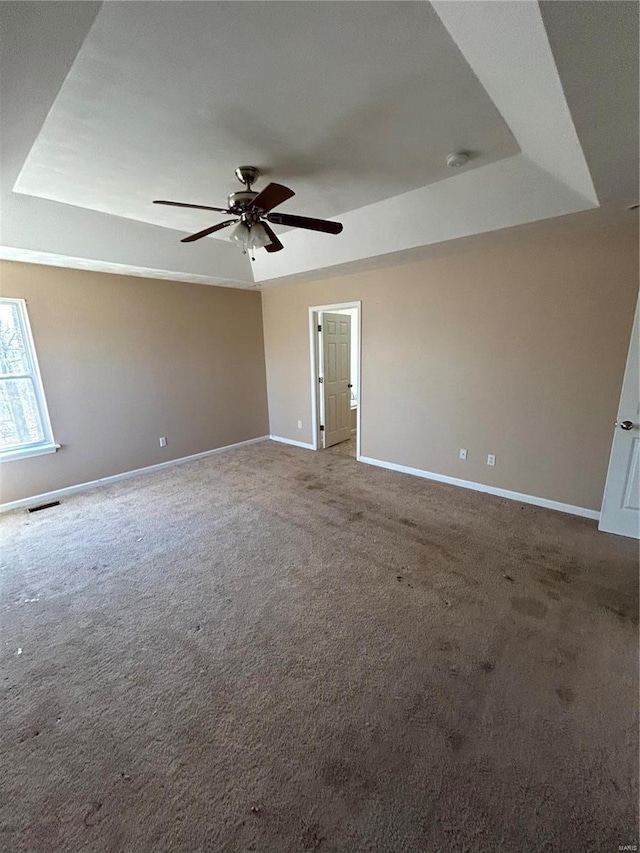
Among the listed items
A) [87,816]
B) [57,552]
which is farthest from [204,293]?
[87,816]

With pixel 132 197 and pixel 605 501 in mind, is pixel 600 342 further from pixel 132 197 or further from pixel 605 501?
pixel 132 197

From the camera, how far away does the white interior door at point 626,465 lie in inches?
102

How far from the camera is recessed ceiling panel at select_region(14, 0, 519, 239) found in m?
1.29

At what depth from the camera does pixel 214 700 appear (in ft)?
5.26

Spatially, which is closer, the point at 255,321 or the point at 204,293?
the point at 204,293

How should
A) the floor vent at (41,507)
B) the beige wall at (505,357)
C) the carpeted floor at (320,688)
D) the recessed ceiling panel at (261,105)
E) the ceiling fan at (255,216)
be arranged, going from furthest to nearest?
the floor vent at (41,507) → the beige wall at (505,357) → the ceiling fan at (255,216) → the recessed ceiling panel at (261,105) → the carpeted floor at (320,688)

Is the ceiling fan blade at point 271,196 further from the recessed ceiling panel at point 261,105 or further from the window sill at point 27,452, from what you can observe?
the window sill at point 27,452

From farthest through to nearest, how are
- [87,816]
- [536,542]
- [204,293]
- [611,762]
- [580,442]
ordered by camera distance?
[204,293], [580,442], [536,542], [611,762], [87,816]

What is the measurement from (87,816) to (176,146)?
10.3 feet

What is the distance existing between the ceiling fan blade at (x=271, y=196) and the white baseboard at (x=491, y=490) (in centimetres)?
316

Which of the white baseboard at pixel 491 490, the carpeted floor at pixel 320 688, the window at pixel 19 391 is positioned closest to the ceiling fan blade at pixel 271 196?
the carpeted floor at pixel 320 688

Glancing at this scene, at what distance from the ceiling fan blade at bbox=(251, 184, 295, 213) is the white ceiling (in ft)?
1.20

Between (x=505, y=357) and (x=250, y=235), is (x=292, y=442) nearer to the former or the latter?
(x=505, y=357)

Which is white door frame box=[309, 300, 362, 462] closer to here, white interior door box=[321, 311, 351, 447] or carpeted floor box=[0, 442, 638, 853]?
white interior door box=[321, 311, 351, 447]
